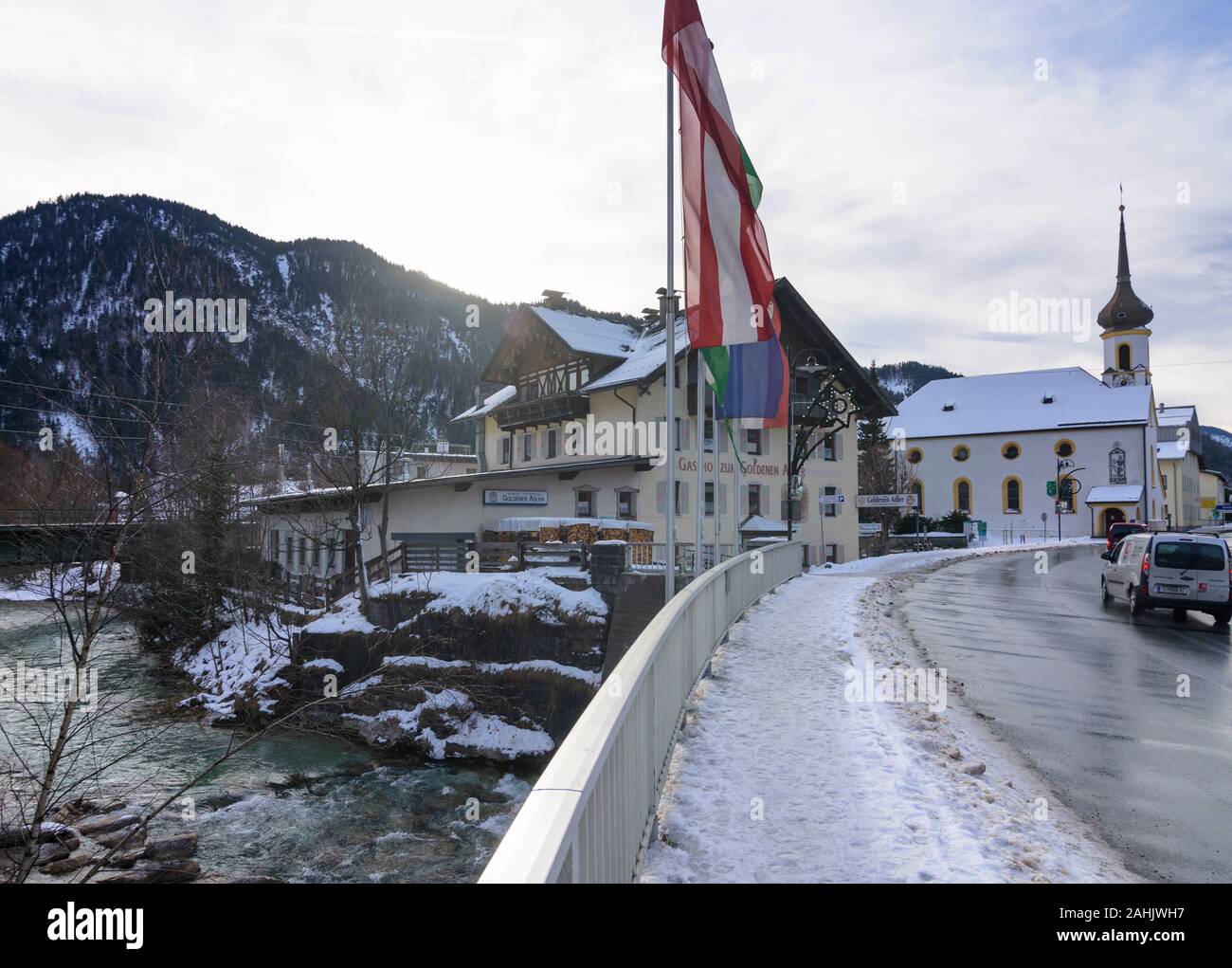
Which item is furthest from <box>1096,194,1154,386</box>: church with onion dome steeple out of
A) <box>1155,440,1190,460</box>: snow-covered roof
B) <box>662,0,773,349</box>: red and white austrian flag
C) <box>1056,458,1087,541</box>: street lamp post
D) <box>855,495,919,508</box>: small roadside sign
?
<box>662,0,773,349</box>: red and white austrian flag

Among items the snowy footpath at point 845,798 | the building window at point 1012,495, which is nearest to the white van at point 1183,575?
the snowy footpath at point 845,798

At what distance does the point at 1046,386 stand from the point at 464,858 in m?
81.3

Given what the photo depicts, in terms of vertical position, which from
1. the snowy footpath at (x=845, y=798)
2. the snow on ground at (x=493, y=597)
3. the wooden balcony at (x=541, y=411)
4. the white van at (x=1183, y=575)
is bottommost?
the snow on ground at (x=493, y=597)

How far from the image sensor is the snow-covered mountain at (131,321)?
952cm

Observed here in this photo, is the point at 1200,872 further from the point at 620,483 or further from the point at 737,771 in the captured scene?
the point at 620,483

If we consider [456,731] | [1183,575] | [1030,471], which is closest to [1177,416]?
[1030,471]

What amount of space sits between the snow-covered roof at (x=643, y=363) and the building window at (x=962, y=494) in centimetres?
5200

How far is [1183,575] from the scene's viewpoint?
1666 centimetres

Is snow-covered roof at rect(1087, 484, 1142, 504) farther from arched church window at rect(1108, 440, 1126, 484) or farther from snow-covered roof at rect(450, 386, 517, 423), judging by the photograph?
snow-covered roof at rect(450, 386, 517, 423)

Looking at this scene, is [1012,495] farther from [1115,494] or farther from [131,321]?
[131,321]

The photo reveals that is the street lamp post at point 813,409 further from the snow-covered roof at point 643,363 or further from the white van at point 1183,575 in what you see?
the white van at point 1183,575

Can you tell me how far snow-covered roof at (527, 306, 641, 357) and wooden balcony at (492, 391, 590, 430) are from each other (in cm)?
239

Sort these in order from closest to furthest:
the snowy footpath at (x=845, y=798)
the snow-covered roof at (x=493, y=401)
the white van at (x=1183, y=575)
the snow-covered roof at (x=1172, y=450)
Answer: the snowy footpath at (x=845, y=798) → the white van at (x=1183, y=575) → the snow-covered roof at (x=493, y=401) → the snow-covered roof at (x=1172, y=450)

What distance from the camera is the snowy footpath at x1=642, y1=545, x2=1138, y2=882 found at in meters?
4.91
